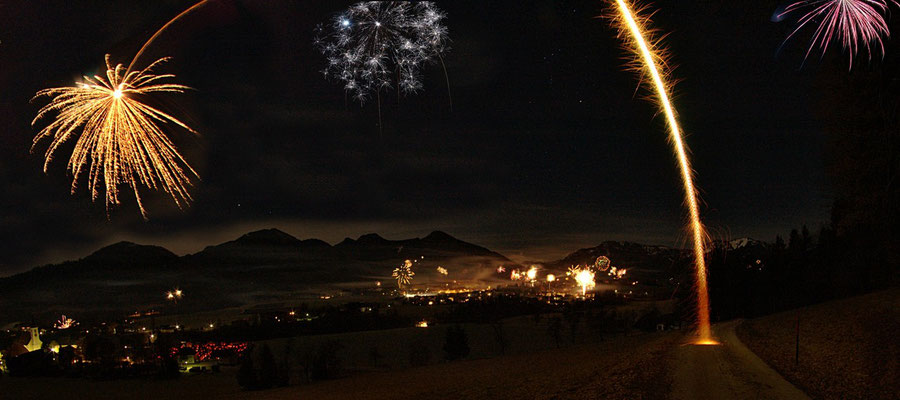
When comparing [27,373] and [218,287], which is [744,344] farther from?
[218,287]

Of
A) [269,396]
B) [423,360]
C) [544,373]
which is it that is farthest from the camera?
[423,360]

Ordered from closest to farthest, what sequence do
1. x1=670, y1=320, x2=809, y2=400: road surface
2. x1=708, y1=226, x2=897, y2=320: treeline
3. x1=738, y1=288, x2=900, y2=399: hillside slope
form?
x1=670, y1=320, x2=809, y2=400: road surface < x1=738, y1=288, x2=900, y2=399: hillside slope < x1=708, y1=226, x2=897, y2=320: treeline

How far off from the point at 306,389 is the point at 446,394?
8.32m

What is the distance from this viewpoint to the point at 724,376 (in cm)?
1486

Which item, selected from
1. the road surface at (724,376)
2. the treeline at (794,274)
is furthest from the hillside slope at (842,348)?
the treeline at (794,274)

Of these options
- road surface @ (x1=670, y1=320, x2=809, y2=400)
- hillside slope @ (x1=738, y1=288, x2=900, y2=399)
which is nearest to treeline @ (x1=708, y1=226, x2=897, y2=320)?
hillside slope @ (x1=738, y1=288, x2=900, y2=399)

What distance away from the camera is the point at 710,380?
14.4 m

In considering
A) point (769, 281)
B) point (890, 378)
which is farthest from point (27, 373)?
Result: point (769, 281)

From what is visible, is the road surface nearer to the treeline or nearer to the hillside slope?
the hillside slope

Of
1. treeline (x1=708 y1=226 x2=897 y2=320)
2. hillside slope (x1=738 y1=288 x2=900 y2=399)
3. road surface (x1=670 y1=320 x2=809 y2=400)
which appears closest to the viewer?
road surface (x1=670 y1=320 x2=809 y2=400)

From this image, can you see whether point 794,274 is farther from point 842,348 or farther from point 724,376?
point 724,376

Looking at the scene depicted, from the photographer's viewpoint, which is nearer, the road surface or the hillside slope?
the road surface

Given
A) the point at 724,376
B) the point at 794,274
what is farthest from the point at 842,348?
the point at 794,274

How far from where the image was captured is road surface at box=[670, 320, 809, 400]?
1289 centimetres
